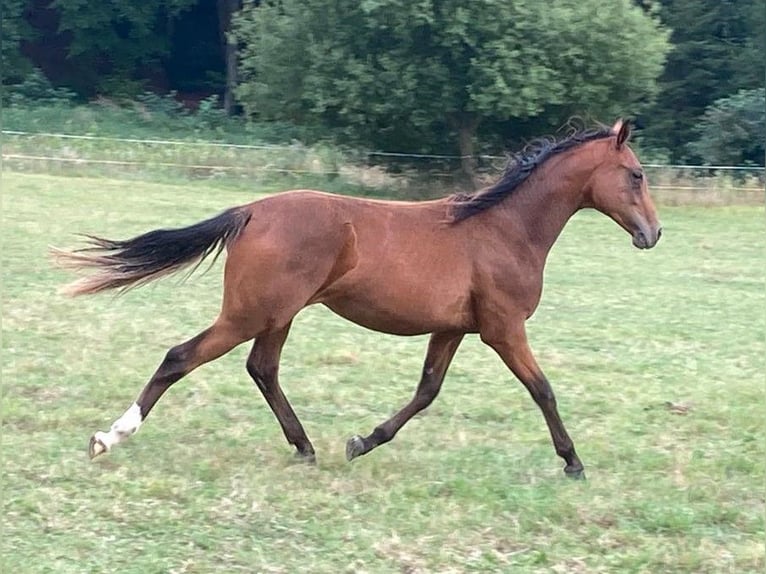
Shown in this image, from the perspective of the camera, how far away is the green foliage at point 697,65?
94.7 ft

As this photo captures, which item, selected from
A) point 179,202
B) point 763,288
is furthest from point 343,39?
Result: point 763,288

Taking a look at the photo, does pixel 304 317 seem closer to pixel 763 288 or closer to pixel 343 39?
pixel 763 288

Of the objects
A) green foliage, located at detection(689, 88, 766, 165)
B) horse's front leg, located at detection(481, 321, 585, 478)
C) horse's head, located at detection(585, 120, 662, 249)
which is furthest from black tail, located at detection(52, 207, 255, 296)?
green foliage, located at detection(689, 88, 766, 165)

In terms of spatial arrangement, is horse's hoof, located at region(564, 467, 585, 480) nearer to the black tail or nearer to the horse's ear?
the horse's ear

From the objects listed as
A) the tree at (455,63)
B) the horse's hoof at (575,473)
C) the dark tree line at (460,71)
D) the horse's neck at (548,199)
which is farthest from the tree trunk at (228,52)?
the horse's hoof at (575,473)

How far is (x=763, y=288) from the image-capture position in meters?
11.8

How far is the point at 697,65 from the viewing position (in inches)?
1177

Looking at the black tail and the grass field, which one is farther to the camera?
the black tail

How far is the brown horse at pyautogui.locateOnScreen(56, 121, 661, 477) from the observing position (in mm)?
4777

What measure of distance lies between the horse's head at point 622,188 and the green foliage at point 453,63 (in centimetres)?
1604

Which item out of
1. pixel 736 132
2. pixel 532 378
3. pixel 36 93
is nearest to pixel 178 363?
pixel 532 378

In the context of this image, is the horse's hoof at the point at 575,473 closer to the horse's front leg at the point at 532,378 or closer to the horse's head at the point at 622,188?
the horse's front leg at the point at 532,378

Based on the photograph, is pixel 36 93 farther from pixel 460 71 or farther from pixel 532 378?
pixel 532 378

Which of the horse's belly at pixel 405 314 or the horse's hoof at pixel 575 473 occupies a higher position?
the horse's belly at pixel 405 314
